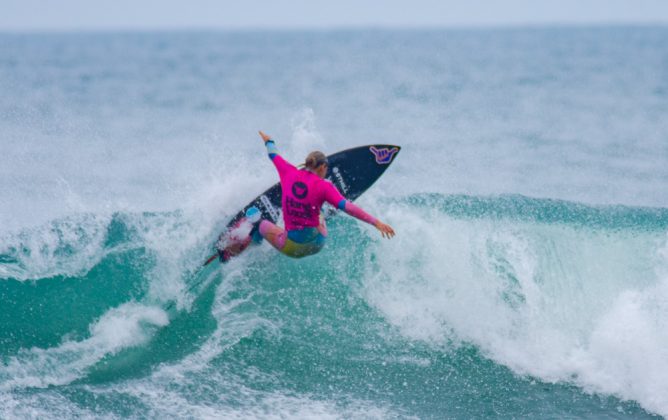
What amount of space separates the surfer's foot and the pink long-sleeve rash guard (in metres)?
0.74

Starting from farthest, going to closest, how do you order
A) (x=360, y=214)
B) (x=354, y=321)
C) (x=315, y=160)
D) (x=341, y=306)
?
(x=341, y=306) < (x=354, y=321) < (x=315, y=160) < (x=360, y=214)

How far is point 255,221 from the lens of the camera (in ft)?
27.0

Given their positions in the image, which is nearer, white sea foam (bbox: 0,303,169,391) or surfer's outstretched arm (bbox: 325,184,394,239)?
surfer's outstretched arm (bbox: 325,184,394,239)

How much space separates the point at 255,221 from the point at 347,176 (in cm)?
129

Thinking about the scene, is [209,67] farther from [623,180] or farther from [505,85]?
[623,180]

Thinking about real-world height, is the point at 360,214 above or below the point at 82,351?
above

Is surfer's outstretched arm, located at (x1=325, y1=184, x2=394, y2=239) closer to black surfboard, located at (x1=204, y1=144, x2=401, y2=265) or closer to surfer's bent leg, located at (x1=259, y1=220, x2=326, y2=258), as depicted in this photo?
surfer's bent leg, located at (x1=259, y1=220, x2=326, y2=258)

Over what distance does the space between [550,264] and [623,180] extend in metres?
6.50

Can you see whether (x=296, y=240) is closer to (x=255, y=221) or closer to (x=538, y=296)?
(x=255, y=221)

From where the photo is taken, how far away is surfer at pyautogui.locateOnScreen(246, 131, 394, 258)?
680cm

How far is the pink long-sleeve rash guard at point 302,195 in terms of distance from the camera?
22.6 feet

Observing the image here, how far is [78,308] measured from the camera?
8227mm

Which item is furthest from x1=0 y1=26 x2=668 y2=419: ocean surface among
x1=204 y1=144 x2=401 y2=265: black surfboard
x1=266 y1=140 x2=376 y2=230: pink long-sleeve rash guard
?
x1=266 y1=140 x2=376 y2=230: pink long-sleeve rash guard

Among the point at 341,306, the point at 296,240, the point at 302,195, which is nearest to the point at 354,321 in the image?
the point at 341,306
